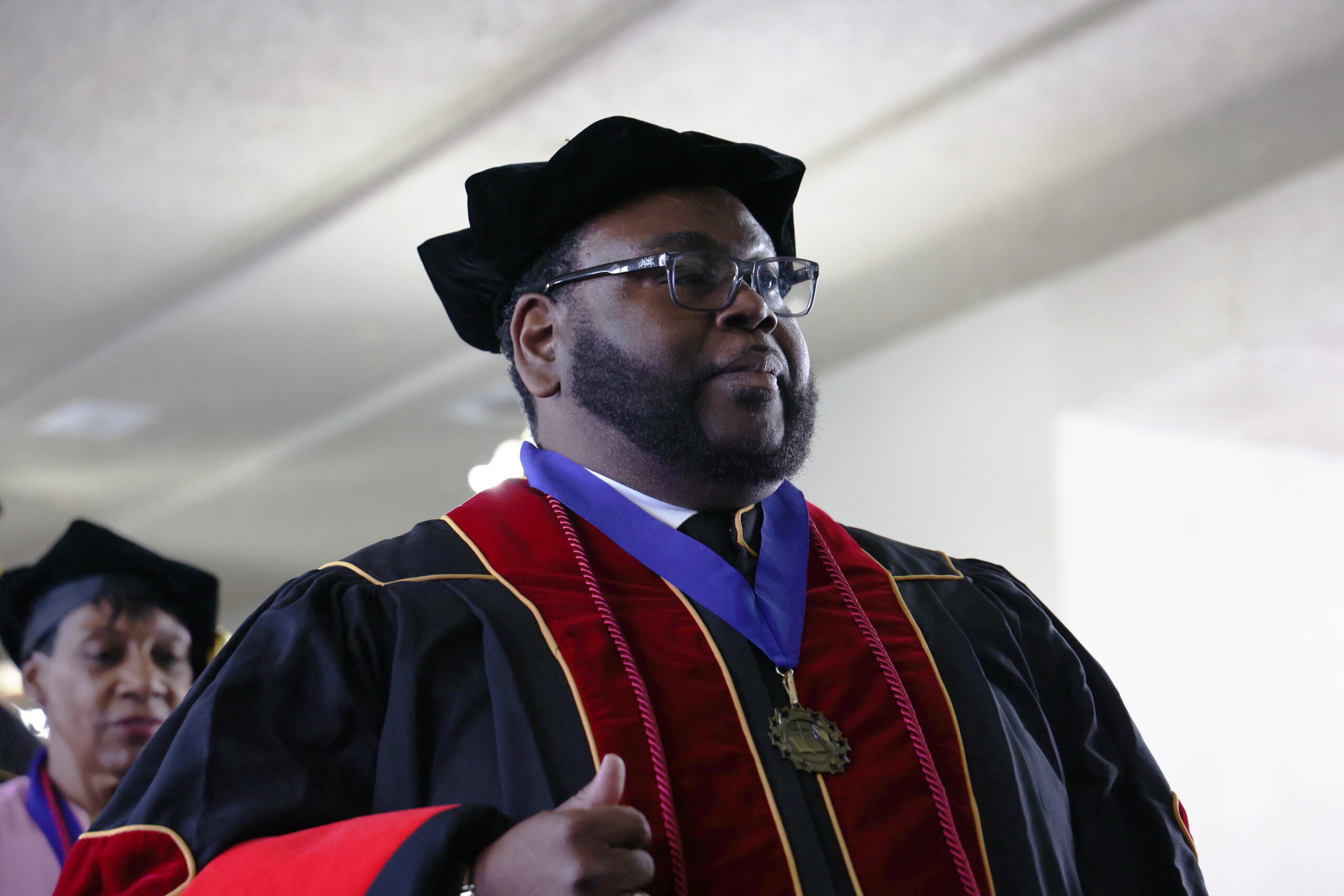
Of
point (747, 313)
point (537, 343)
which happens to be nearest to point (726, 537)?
point (747, 313)

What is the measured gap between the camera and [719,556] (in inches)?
54.9

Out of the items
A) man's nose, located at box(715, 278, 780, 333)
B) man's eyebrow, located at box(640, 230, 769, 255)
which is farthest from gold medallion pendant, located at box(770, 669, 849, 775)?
man's eyebrow, located at box(640, 230, 769, 255)

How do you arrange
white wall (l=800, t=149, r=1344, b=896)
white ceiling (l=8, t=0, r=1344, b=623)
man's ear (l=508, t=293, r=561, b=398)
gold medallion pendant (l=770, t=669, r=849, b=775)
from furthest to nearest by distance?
white wall (l=800, t=149, r=1344, b=896)
white ceiling (l=8, t=0, r=1344, b=623)
man's ear (l=508, t=293, r=561, b=398)
gold medallion pendant (l=770, t=669, r=849, b=775)

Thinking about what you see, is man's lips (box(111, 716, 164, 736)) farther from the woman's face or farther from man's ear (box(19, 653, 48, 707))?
man's ear (box(19, 653, 48, 707))

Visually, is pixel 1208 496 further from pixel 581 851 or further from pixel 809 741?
pixel 581 851

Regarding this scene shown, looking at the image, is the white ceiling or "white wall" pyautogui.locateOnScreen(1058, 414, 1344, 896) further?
"white wall" pyautogui.locateOnScreen(1058, 414, 1344, 896)

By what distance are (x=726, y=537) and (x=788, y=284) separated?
314 mm

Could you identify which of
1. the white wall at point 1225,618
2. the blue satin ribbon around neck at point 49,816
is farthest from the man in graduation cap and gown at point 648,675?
the white wall at point 1225,618

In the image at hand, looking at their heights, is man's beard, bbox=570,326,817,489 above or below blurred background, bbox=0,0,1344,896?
below

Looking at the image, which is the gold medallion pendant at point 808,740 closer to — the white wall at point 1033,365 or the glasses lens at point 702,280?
the glasses lens at point 702,280

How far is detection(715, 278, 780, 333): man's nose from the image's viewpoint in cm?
146

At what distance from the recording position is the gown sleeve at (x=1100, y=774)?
136cm

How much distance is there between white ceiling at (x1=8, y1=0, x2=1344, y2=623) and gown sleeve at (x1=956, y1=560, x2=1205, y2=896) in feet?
7.89

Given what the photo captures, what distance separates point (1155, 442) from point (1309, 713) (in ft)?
3.62
